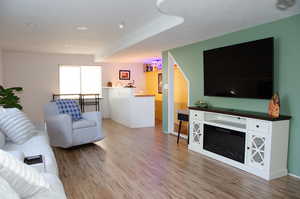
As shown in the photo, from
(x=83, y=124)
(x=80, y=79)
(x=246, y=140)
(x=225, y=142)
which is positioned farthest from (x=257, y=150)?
(x=80, y=79)

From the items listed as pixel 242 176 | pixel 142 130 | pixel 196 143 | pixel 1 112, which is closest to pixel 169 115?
pixel 142 130

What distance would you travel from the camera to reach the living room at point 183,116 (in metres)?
2.51

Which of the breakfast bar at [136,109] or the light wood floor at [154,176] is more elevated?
the breakfast bar at [136,109]

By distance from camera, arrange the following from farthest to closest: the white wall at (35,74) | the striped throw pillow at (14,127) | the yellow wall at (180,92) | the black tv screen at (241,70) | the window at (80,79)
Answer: the window at (80,79) < the white wall at (35,74) < the yellow wall at (180,92) < the black tv screen at (241,70) < the striped throw pillow at (14,127)

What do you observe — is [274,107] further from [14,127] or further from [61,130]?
[61,130]

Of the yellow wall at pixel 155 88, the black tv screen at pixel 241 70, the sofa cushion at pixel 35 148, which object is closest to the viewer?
the sofa cushion at pixel 35 148

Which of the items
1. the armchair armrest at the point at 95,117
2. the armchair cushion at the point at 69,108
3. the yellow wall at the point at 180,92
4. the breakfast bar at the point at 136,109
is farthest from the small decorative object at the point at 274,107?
the breakfast bar at the point at 136,109

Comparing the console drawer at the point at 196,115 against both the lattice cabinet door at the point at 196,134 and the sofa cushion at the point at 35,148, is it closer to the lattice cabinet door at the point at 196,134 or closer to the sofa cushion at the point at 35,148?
the lattice cabinet door at the point at 196,134

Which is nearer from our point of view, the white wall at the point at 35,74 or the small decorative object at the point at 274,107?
the small decorative object at the point at 274,107

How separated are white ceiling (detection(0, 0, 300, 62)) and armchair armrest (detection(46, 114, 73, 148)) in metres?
1.63

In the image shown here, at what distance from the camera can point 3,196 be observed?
38.8 inches

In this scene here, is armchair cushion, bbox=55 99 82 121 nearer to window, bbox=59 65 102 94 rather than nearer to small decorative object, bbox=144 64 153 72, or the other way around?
window, bbox=59 65 102 94

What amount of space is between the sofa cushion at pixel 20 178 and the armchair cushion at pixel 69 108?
10.6ft

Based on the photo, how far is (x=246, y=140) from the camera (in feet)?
10.2
